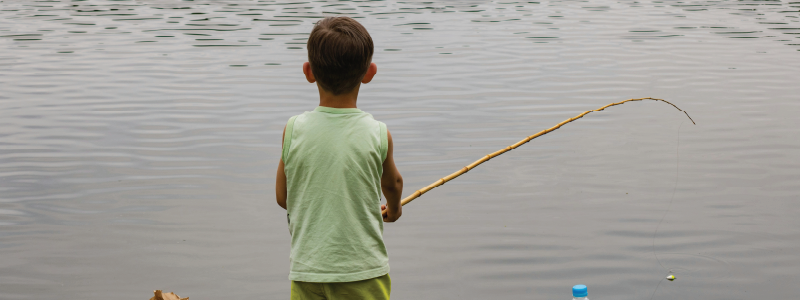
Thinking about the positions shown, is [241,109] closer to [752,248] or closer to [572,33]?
[752,248]

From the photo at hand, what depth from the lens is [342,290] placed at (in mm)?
1944

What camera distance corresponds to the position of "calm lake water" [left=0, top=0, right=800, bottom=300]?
3.69 meters

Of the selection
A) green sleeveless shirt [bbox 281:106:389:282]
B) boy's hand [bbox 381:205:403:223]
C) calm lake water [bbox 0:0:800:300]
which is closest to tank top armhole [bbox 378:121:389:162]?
green sleeveless shirt [bbox 281:106:389:282]

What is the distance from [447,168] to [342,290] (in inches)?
130

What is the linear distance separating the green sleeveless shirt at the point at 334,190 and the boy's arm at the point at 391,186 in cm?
4

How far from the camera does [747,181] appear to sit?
4.97 m

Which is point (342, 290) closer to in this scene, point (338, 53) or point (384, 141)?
point (384, 141)

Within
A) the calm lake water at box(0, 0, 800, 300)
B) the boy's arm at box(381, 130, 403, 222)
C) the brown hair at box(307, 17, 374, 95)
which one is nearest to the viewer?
the brown hair at box(307, 17, 374, 95)

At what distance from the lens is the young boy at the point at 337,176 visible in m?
1.88

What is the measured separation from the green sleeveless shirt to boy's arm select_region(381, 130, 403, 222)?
0.13 ft

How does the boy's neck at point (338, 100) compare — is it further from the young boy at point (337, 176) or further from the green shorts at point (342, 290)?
the green shorts at point (342, 290)

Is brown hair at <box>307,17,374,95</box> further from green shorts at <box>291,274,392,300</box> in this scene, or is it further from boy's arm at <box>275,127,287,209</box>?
green shorts at <box>291,274,392,300</box>

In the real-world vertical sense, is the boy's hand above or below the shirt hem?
above

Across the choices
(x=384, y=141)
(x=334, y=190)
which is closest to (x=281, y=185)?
(x=334, y=190)
